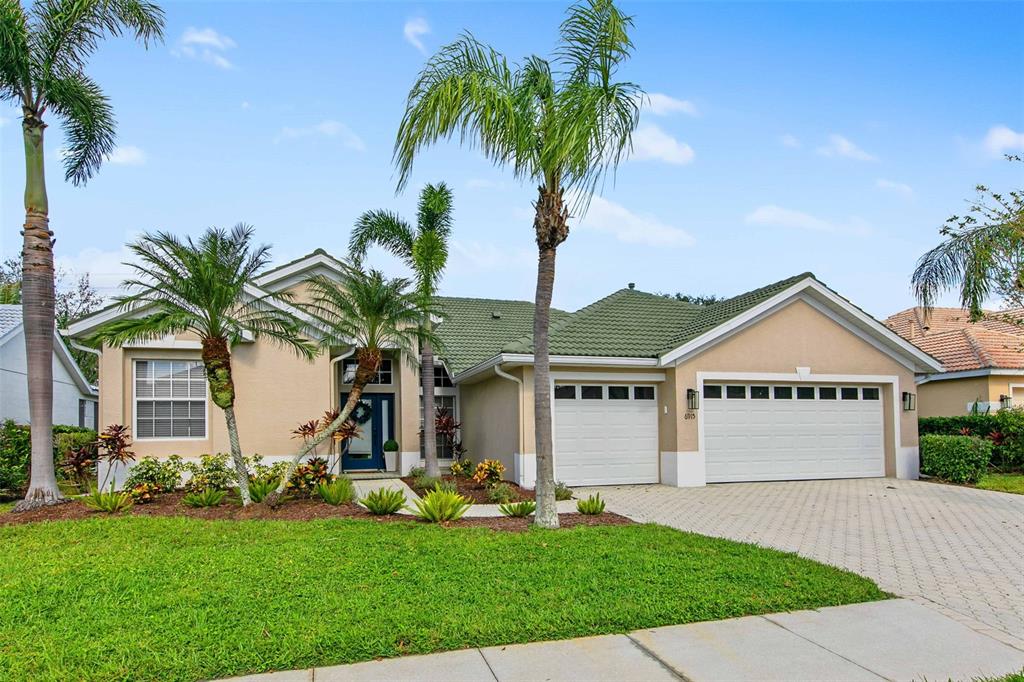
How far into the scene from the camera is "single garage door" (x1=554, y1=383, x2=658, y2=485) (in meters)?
14.3

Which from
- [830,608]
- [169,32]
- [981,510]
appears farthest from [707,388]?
[169,32]

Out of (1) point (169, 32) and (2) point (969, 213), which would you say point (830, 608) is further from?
(1) point (169, 32)

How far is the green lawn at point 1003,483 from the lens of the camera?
46.1ft

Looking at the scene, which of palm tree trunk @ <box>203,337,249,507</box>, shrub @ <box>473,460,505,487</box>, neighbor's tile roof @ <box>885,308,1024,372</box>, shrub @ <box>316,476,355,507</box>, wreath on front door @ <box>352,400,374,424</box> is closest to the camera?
palm tree trunk @ <box>203,337,249,507</box>

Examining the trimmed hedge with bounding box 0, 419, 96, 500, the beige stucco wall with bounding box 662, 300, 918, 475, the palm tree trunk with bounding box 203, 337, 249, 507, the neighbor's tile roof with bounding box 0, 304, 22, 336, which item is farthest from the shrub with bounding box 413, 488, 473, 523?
the neighbor's tile roof with bounding box 0, 304, 22, 336

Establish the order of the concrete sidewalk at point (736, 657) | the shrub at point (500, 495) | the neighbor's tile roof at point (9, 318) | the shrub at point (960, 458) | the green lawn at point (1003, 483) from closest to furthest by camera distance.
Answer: the concrete sidewalk at point (736, 657), the shrub at point (500, 495), the green lawn at point (1003, 483), the shrub at point (960, 458), the neighbor's tile roof at point (9, 318)

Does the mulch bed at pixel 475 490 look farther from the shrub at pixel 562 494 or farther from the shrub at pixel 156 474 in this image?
the shrub at pixel 156 474

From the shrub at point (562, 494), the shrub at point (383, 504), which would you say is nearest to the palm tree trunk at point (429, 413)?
the shrub at point (562, 494)

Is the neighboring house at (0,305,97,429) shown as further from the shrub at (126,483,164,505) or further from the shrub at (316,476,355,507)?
the shrub at (316,476,355,507)

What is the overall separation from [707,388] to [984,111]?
8.09 meters

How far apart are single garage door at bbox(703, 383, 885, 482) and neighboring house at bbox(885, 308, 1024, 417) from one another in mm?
2463

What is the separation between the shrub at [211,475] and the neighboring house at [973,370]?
16.8 m

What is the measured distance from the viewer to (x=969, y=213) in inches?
532

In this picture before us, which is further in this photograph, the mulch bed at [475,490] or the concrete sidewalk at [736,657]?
the mulch bed at [475,490]
